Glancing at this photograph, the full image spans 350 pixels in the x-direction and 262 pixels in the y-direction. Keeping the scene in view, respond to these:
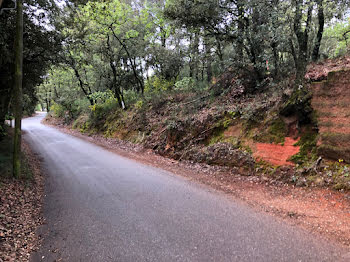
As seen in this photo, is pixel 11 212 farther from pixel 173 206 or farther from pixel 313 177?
pixel 313 177

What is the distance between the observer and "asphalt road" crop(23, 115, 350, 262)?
3.34 m

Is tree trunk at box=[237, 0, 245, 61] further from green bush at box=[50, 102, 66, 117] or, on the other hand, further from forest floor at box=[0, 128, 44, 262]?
green bush at box=[50, 102, 66, 117]

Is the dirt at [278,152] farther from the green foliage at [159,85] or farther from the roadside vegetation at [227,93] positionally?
the green foliage at [159,85]

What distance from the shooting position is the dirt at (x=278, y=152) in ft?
21.4

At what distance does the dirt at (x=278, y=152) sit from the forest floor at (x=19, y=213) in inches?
256

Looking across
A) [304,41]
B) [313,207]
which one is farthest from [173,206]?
[304,41]

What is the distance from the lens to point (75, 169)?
28.0 ft

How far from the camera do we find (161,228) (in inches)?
161

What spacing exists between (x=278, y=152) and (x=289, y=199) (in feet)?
6.61

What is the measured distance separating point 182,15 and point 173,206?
10213mm

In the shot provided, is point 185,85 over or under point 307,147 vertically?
over

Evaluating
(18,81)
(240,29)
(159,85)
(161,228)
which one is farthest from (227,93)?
(18,81)

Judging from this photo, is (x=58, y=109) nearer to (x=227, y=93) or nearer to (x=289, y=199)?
(x=227, y=93)

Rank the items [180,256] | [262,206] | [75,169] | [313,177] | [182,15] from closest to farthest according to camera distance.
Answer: [180,256]
[262,206]
[313,177]
[75,169]
[182,15]
